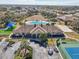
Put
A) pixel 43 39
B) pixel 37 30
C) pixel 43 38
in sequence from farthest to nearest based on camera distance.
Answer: pixel 37 30 → pixel 43 38 → pixel 43 39

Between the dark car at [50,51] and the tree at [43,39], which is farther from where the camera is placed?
the tree at [43,39]

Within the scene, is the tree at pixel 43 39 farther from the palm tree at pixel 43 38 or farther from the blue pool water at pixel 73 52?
the blue pool water at pixel 73 52

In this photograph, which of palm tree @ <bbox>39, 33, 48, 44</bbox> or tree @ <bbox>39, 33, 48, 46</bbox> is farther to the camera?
palm tree @ <bbox>39, 33, 48, 44</bbox>

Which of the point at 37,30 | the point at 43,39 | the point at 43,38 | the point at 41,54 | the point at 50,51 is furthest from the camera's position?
the point at 37,30

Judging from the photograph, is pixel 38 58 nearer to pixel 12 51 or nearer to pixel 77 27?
pixel 12 51

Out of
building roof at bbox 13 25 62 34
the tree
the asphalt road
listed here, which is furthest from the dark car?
building roof at bbox 13 25 62 34

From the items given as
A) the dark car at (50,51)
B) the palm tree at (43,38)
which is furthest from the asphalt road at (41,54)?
the palm tree at (43,38)

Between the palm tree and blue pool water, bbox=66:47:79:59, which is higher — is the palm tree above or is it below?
below

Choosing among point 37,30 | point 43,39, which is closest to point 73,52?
point 43,39

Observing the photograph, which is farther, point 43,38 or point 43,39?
point 43,38

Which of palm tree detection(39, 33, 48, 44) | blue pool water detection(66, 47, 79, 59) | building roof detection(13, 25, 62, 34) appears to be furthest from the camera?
building roof detection(13, 25, 62, 34)

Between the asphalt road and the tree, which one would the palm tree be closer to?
the tree

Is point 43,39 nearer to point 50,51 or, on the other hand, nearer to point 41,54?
point 50,51
